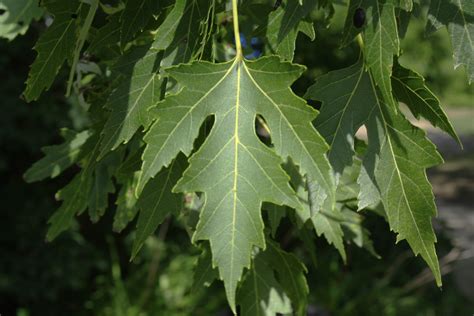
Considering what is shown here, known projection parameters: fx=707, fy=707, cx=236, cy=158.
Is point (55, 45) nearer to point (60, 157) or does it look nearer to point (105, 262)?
point (60, 157)

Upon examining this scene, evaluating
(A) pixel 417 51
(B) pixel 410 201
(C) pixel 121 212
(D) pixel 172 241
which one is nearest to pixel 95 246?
(D) pixel 172 241

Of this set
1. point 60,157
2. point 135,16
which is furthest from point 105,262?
point 135,16

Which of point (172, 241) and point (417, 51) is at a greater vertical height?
point (172, 241)

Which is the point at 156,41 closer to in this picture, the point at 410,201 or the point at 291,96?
the point at 291,96

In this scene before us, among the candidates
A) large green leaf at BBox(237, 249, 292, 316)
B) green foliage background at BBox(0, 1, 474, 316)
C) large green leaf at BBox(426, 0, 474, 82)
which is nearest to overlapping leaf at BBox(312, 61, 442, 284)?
large green leaf at BBox(426, 0, 474, 82)

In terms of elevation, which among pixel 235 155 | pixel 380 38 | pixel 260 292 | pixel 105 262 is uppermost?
pixel 380 38

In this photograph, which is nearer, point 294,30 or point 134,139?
point 294,30

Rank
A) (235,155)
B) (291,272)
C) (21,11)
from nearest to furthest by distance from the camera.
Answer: (235,155), (291,272), (21,11)

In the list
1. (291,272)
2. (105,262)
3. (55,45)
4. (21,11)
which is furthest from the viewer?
(105,262)
